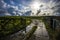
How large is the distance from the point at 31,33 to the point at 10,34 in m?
0.57

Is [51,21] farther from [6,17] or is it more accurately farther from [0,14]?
[0,14]

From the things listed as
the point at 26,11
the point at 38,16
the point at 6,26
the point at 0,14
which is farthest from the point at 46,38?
the point at 0,14

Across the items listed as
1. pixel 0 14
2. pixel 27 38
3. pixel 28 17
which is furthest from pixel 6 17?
pixel 27 38

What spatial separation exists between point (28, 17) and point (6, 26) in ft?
2.13

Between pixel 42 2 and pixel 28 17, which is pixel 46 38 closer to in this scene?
pixel 28 17

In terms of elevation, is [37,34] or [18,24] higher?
[18,24]

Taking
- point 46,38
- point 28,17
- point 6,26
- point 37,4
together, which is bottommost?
point 46,38

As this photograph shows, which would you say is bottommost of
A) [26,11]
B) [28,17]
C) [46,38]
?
[46,38]

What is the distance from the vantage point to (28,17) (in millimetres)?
2697

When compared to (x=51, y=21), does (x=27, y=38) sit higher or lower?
lower

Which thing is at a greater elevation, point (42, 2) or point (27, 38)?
point (42, 2)

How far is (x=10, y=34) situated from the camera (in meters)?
2.60

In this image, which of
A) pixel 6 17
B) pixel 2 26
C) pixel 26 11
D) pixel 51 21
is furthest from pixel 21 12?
pixel 51 21

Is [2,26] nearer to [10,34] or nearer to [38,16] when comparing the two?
[10,34]
